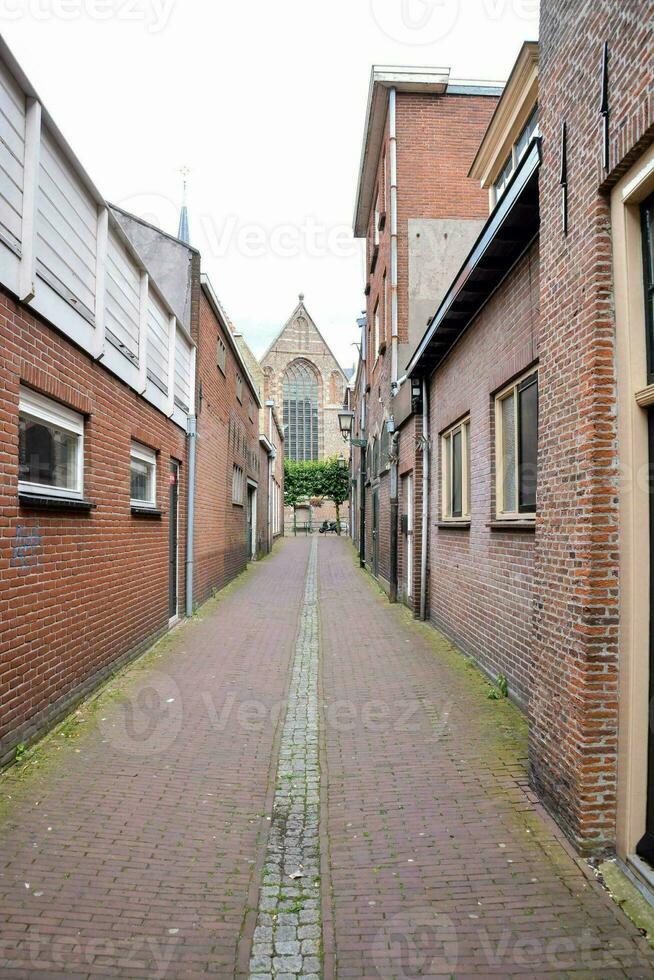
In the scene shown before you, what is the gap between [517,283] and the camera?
6242 mm

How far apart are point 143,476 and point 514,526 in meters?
4.77

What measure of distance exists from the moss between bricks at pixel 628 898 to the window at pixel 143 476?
6.07 metres

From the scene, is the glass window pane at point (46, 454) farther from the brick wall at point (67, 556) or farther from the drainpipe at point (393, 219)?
the drainpipe at point (393, 219)

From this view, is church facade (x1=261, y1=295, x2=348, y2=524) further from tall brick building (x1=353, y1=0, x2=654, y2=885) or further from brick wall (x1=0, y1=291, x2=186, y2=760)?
tall brick building (x1=353, y1=0, x2=654, y2=885)

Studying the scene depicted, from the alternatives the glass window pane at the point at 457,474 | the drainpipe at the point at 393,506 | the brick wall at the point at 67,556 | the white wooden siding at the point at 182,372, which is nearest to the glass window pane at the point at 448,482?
the glass window pane at the point at 457,474

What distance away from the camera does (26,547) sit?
481 cm

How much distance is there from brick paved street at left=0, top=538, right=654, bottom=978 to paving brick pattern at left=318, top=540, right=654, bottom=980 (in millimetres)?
10

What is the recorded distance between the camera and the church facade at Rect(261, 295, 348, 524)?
2331 inches

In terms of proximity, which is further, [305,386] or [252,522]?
[305,386]

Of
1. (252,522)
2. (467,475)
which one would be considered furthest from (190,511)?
(252,522)

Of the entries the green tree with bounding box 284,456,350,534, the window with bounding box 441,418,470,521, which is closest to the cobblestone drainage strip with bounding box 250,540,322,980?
the window with bounding box 441,418,470,521

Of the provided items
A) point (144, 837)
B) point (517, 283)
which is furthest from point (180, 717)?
point (517, 283)

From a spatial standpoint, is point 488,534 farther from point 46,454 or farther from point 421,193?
point 421,193

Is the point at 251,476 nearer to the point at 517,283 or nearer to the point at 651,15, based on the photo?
the point at 517,283
